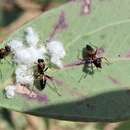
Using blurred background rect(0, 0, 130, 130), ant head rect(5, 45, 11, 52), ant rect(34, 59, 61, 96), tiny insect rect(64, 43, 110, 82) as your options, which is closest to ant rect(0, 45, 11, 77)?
ant head rect(5, 45, 11, 52)

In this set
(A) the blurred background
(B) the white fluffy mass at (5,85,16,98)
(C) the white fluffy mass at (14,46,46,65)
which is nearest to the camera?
(B) the white fluffy mass at (5,85,16,98)

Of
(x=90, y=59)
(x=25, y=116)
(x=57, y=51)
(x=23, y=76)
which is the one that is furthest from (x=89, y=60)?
(x=25, y=116)

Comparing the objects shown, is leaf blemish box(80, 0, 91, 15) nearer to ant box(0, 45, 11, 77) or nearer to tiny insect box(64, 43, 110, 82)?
tiny insect box(64, 43, 110, 82)

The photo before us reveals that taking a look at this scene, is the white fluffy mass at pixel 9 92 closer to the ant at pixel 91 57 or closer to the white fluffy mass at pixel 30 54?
the white fluffy mass at pixel 30 54

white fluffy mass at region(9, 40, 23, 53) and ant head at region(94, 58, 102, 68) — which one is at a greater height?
white fluffy mass at region(9, 40, 23, 53)

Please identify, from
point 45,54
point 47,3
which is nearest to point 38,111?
point 45,54

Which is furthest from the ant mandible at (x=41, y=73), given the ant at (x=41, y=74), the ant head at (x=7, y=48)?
the ant head at (x=7, y=48)
